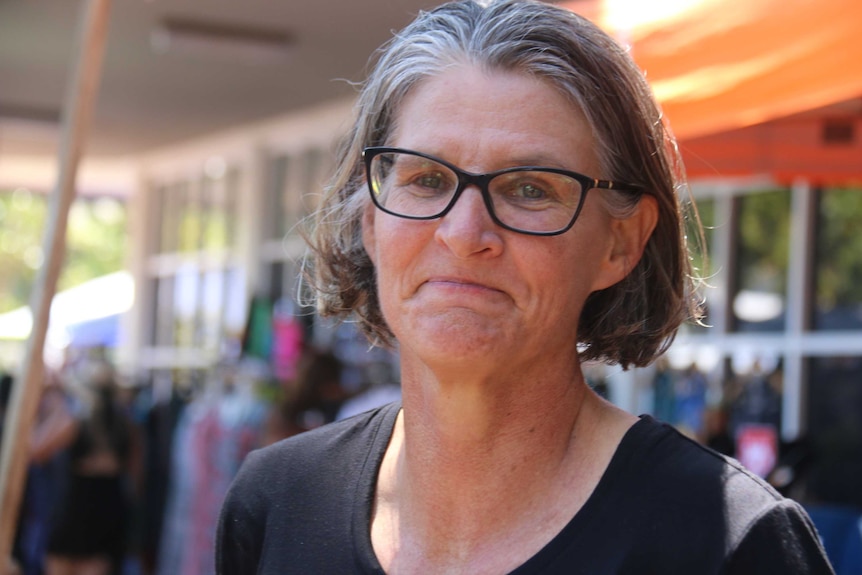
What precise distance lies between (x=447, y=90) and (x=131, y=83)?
9.31 meters

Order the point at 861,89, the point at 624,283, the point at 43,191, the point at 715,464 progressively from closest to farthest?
the point at 715,464
the point at 624,283
the point at 861,89
the point at 43,191

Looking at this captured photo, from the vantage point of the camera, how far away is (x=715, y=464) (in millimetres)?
1415

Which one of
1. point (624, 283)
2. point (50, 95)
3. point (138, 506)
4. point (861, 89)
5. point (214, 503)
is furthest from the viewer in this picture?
point (50, 95)

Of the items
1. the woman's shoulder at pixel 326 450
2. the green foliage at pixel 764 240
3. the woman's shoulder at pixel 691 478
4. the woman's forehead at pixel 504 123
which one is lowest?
the woman's shoulder at pixel 326 450

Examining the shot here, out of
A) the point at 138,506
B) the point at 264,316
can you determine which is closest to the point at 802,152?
the point at 264,316

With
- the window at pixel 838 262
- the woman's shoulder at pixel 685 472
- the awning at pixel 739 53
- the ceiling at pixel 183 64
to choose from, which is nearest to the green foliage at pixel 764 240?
the window at pixel 838 262

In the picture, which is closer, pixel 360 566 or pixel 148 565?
pixel 360 566

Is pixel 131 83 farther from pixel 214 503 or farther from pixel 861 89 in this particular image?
pixel 861 89

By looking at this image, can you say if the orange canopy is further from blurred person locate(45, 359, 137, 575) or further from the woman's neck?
blurred person locate(45, 359, 137, 575)

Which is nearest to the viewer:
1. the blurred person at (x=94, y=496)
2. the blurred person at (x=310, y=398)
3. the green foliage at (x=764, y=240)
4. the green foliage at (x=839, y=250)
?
the blurred person at (x=310, y=398)

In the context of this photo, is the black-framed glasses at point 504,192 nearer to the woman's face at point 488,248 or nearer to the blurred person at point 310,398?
the woman's face at point 488,248

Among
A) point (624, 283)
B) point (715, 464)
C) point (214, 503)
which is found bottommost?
point (214, 503)

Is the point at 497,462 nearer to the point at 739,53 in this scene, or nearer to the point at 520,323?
the point at 520,323

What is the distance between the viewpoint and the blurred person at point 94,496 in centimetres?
808
